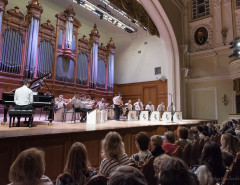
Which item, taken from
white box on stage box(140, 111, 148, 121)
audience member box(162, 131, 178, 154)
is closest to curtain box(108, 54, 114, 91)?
white box on stage box(140, 111, 148, 121)

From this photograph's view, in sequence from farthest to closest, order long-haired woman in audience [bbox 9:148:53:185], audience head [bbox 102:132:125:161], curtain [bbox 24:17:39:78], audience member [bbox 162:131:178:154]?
curtain [bbox 24:17:39:78] → audience member [bbox 162:131:178:154] → audience head [bbox 102:132:125:161] → long-haired woman in audience [bbox 9:148:53:185]

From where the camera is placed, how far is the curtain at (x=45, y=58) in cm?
954

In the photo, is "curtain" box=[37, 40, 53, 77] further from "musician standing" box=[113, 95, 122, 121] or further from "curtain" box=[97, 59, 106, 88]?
"musician standing" box=[113, 95, 122, 121]

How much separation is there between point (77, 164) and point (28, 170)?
398mm

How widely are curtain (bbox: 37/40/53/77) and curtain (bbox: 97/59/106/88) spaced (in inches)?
142

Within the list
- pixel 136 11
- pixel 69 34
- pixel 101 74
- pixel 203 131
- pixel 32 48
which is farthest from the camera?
pixel 101 74

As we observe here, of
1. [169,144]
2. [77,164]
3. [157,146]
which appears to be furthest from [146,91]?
[77,164]

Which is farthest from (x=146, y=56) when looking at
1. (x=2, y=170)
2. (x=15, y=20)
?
(x=2, y=170)

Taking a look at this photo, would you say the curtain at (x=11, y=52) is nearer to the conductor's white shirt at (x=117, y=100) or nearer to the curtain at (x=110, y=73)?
the conductor's white shirt at (x=117, y=100)

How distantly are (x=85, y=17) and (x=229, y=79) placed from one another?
31.4ft

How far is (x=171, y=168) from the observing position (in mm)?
1116

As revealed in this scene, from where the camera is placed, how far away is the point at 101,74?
1315cm

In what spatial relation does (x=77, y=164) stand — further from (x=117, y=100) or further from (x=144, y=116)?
(x=144, y=116)

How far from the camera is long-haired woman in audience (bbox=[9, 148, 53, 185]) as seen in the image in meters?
1.38
